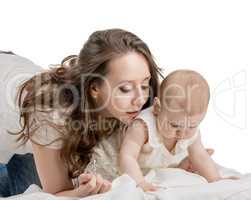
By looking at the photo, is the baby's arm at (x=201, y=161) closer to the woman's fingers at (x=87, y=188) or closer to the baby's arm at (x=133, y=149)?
the baby's arm at (x=133, y=149)

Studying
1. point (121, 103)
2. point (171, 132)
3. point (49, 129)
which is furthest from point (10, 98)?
point (171, 132)

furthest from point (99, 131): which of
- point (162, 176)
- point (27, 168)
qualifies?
point (27, 168)

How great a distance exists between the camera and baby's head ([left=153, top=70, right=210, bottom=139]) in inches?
72.9

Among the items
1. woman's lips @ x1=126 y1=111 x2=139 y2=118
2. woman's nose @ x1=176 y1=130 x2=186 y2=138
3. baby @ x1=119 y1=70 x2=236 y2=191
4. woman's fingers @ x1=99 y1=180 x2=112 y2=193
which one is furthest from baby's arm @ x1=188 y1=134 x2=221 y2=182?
woman's fingers @ x1=99 y1=180 x2=112 y2=193

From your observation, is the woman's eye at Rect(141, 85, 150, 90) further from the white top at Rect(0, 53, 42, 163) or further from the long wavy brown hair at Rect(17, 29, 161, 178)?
the white top at Rect(0, 53, 42, 163)

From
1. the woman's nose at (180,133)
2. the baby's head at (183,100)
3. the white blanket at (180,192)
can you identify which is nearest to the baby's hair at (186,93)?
the baby's head at (183,100)

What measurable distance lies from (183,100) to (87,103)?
0.33 m

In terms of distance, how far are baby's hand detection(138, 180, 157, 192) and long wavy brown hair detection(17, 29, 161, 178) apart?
0.26 metres

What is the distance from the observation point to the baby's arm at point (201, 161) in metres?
2.07

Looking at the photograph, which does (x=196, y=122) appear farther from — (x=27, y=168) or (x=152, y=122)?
(x=27, y=168)

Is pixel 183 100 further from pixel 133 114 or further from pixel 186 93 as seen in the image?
pixel 133 114

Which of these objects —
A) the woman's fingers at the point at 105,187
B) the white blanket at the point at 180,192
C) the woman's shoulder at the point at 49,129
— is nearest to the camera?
the white blanket at the point at 180,192

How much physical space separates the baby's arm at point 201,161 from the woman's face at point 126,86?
0.24m

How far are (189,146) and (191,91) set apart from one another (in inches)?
11.4
